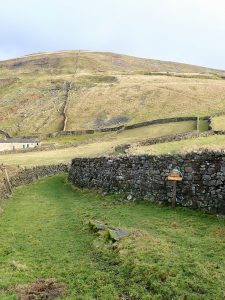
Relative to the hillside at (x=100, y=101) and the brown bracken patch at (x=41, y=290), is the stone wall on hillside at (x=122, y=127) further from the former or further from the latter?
the brown bracken patch at (x=41, y=290)

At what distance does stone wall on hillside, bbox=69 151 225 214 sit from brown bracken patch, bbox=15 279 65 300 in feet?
27.7

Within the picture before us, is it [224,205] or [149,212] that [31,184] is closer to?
[149,212]

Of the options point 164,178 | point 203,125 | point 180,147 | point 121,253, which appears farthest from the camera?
point 203,125

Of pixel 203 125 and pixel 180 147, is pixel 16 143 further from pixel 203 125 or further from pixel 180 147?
pixel 180 147

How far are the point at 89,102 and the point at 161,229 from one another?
10384 centimetres

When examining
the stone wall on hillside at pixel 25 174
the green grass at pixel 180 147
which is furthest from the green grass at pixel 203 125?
the stone wall on hillside at pixel 25 174

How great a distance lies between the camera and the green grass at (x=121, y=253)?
12.6 meters

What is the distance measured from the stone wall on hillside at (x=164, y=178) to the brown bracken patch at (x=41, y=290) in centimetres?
845

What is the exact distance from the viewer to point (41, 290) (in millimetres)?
13406

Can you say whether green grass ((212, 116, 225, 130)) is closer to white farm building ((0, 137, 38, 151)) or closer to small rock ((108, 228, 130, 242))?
white farm building ((0, 137, 38, 151))

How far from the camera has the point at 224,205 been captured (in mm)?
18625

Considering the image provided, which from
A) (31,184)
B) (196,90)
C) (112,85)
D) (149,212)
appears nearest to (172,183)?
(149,212)

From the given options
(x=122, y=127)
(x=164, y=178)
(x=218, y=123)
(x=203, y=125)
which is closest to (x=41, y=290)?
(x=164, y=178)

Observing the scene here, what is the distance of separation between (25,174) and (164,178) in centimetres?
1859
